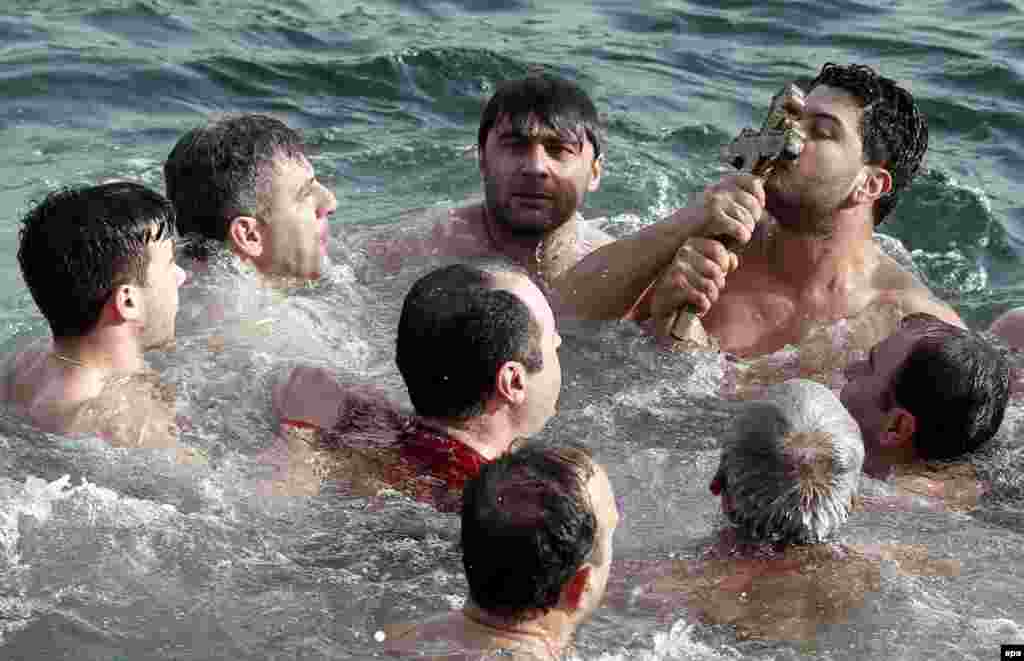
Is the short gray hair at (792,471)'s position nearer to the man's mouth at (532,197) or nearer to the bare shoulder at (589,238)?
the man's mouth at (532,197)

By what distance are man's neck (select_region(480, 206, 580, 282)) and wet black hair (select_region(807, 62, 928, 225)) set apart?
4.15ft

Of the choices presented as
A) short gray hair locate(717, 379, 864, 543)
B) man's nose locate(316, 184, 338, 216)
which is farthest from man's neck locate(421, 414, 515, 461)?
man's nose locate(316, 184, 338, 216)

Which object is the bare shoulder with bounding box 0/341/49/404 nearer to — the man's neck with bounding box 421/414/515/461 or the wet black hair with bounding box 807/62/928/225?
the man's neck with bounding box 421/414/515/461

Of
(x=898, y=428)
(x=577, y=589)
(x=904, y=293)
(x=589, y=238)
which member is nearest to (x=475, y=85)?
(x=589, y=238)

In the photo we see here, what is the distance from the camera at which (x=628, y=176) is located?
28.9 feet

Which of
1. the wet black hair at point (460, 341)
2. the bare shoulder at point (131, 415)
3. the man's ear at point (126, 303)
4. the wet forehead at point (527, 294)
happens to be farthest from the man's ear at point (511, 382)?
the man's ear at point (126, 303)

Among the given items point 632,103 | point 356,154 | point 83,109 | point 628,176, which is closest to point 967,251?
point 628,176

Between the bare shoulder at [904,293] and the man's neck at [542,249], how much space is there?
1312 mm

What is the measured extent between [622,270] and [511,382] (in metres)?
1.58

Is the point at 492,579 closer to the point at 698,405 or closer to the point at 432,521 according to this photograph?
the point at 432,521

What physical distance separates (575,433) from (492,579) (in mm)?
2217

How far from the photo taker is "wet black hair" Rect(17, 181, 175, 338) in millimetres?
4953

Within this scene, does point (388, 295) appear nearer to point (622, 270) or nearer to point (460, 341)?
point (622, 270)

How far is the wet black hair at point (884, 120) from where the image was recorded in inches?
247
